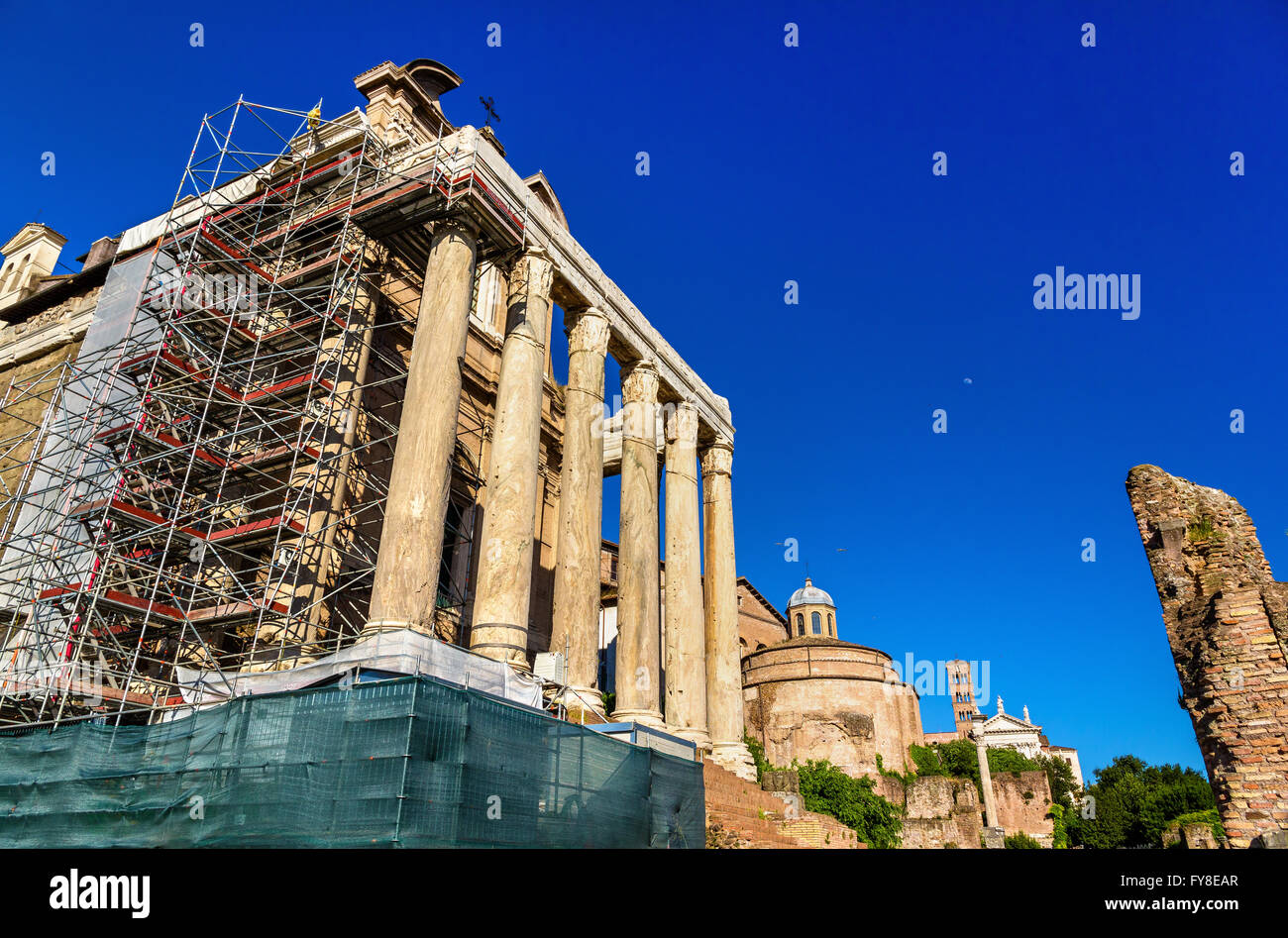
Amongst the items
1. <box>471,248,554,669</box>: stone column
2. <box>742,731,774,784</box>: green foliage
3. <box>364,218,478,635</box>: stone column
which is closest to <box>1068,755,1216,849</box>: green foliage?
<box>742,731,774,784</box>: green foliage

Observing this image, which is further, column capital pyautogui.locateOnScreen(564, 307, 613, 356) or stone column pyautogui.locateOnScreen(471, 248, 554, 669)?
column capital pyautogui.locateOnScreen(564, 307, 613, 356)

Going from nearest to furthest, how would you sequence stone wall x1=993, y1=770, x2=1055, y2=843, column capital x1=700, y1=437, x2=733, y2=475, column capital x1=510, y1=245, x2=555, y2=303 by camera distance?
1. column capital x1=510, y1=245, x2=555, y2=303
2. column capital x1=700, y1=437, x2=733, y2=475
3. stone wall x1=993, y1=770, x2=1055, y2=843

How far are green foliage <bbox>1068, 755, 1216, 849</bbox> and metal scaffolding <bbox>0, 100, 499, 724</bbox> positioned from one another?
153ft

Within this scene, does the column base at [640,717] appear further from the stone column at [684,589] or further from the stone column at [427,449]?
the stone column at [427,449]

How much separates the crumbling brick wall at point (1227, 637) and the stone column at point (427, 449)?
36.5 feet

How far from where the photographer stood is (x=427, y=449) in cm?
1355

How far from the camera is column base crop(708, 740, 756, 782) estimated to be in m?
20.0

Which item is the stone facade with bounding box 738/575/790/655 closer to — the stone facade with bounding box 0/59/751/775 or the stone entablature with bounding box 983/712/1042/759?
the stone facade with bounding box 0/59/751/775

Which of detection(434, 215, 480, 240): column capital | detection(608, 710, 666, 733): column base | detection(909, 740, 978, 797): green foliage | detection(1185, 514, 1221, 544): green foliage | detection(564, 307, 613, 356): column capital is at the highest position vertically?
detection(564, 307, 613, 356): column capital

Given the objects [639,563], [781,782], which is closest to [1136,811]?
[781,782]

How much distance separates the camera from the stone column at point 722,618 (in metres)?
20.5

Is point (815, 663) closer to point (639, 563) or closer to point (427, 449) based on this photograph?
point (639, 563)
